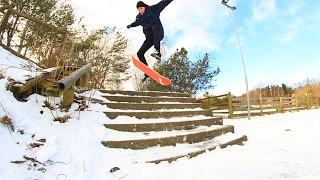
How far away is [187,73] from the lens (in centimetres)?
1619

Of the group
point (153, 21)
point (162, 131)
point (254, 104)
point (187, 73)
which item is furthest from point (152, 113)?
point (187, 73)

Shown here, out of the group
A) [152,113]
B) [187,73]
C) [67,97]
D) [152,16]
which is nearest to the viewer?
[67,97]

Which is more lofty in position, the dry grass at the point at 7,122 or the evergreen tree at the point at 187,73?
the evergreen tree at the point at 187,73

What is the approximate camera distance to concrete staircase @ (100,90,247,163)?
8.11 feet

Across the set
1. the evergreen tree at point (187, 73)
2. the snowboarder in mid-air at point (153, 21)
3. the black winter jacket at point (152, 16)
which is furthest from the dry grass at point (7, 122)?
the evergreen tree at point (187, 73)

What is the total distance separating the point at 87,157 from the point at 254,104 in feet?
41.5

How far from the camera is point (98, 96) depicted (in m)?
3.75

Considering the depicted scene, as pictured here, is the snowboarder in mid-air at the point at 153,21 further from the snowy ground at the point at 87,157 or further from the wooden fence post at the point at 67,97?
the snowy ground at the point at 87,157

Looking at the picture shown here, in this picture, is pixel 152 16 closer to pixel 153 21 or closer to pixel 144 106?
pixel 153 21

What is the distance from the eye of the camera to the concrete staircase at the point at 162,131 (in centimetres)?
247

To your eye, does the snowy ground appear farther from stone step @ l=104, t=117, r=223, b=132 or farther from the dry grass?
stone step @ l=104, t=117, r=223, b=132

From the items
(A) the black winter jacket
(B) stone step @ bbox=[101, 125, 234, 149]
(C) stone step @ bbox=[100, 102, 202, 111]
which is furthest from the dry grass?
(A) the black winter jacket

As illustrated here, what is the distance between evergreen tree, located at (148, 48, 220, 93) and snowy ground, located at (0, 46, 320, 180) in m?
13.4

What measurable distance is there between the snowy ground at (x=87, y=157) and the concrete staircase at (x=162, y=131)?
0.12 metres
